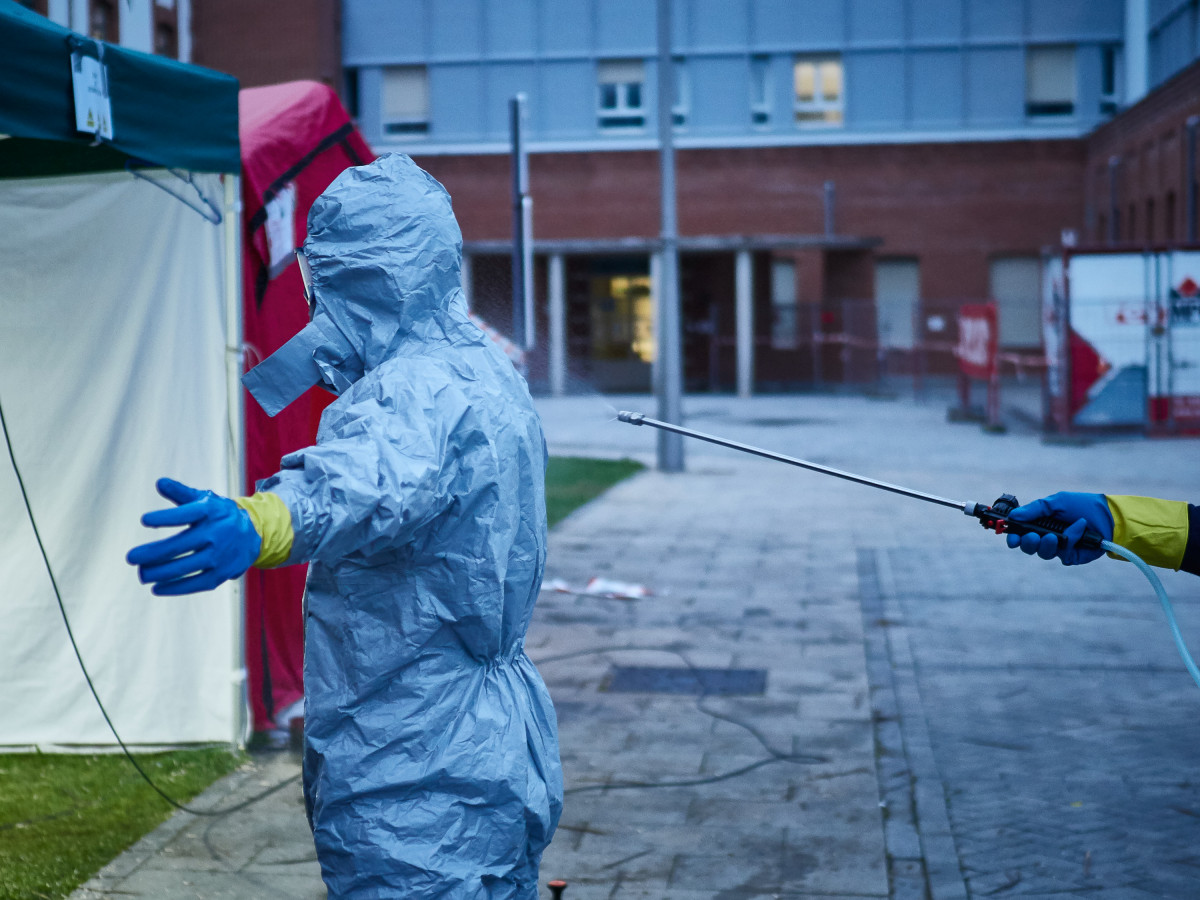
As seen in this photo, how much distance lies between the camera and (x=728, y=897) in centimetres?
439

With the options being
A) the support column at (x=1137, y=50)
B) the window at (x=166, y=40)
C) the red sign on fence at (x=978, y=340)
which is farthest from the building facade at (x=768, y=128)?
the red sign on fence at (x=978, y=340)

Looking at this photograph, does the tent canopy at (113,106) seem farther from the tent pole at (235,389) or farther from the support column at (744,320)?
the support column at (744,320)

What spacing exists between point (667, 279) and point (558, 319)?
50.3 ft

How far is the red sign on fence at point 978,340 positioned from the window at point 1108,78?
13215 mm

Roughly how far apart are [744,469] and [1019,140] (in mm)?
21099

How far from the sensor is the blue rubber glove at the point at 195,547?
6.56 feet

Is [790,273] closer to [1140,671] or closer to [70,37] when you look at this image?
[1140,671]

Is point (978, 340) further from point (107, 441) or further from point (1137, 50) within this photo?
point (107, 441)

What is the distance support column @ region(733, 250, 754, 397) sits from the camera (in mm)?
29938

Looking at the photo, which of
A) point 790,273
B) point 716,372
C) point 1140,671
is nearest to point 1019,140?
point 790,273

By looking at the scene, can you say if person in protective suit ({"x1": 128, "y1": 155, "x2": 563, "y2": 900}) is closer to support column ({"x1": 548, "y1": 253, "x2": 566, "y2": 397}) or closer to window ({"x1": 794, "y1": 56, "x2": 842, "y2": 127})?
support column ({"x1": 548, "y1": 253, "x2": 566, "y2": 397})

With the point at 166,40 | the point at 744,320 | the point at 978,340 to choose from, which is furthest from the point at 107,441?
the point at 744,320

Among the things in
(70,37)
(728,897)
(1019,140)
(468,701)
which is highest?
(1019,140)

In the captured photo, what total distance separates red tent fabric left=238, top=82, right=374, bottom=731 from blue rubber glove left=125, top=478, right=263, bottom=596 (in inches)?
138
